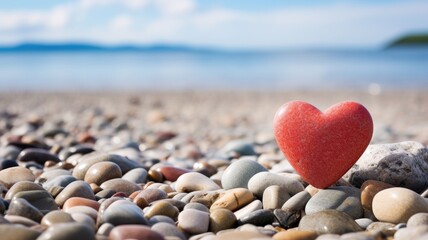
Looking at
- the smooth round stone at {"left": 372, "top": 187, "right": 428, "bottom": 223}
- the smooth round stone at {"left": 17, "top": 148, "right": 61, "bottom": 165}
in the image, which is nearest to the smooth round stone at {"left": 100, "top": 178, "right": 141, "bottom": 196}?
the smooth round stone at {"left": 17, "top": 148, "right": 61, "bottom": 165}

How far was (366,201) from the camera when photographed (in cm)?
254

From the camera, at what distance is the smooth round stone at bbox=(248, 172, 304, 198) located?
106 inches

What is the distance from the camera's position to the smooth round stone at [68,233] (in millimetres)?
1841

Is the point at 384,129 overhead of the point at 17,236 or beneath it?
beneath

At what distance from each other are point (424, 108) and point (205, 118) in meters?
3.83

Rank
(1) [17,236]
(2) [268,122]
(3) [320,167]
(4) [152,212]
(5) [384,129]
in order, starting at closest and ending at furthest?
(1) [17,236]
(4) [152,212]
(3) [320,167]
(5) [384,129]
(2) [268,122]

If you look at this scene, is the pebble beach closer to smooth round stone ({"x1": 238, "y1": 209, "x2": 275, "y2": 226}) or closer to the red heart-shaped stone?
smooth round stone ({"x1": 238, "y1": 209, "x2": 275, "y2": 226})

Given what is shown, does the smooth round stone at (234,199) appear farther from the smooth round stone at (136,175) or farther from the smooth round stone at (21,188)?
the smooth round stone at (21,188)

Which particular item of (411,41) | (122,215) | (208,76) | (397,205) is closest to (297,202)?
(397,205)

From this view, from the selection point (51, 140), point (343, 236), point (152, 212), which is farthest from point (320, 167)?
point (51, 140)

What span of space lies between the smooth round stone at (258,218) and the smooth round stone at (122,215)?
456 mm

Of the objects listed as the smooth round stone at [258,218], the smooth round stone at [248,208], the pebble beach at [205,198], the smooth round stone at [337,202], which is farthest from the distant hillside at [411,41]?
the smooth round stone at [258,218]

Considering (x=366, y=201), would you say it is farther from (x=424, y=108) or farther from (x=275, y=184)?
(x=424, y=108)

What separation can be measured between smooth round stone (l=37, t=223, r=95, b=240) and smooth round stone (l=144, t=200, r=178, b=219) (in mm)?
503
